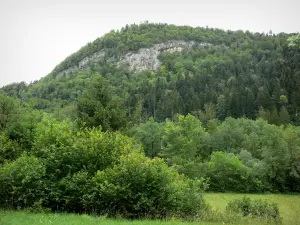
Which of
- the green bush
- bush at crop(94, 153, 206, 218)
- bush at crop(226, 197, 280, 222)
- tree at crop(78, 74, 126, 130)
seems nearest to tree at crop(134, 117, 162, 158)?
tree at crop(78, 74, 126, 130)

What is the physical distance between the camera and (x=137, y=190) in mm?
18219

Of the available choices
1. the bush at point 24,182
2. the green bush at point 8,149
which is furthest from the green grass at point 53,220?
the green bush at point 8,149

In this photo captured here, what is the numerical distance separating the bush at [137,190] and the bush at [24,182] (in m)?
3.58

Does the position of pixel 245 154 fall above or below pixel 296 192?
above

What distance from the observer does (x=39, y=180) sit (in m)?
18.1

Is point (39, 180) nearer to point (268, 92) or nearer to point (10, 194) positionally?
point (10, 194)

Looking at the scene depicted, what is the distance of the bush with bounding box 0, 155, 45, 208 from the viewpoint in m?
18.0

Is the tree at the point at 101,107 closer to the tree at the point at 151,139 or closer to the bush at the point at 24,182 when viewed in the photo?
the bush at the point at 24,182

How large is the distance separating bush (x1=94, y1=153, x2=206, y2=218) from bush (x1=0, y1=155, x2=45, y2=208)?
11.8 feet

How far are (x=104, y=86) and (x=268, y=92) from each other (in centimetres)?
10333

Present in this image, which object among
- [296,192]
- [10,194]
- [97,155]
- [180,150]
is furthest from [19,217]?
[296,192]

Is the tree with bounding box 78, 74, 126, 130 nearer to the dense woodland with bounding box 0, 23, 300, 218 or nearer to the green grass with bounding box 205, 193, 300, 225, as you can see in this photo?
the dense woodland with bounding box 0, 23, 300, 218

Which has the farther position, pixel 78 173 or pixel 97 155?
pixel 97 155

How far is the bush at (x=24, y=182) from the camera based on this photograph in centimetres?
1800
